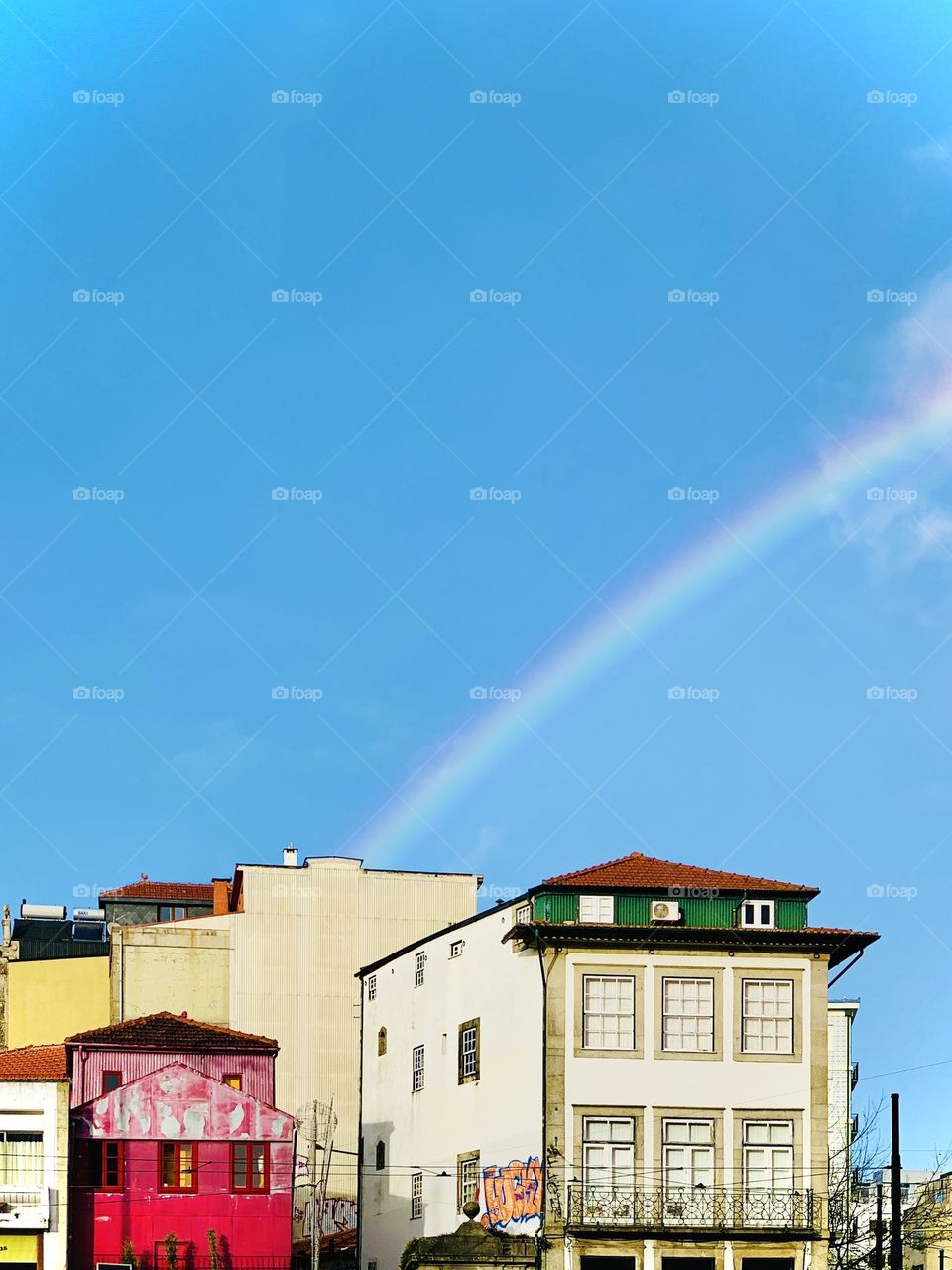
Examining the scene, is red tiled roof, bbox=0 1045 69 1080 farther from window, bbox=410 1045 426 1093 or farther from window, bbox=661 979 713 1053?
window, bbox=661 979 713 1053

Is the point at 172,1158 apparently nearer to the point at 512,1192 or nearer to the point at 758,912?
the point at 512,1192

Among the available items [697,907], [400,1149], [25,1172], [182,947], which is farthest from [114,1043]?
[182,947]

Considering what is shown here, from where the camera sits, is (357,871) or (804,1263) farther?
(357,871)

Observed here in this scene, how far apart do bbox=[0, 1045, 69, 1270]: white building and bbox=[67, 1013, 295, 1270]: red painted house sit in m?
1.03

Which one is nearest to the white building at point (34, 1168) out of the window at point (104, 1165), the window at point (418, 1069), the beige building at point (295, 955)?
the window at point (104, 1165)

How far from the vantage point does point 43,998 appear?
9531 centimetres

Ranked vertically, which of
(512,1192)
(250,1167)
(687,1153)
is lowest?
(512,1192)

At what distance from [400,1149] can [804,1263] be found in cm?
1794

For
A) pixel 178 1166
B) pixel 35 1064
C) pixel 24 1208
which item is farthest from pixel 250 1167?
pixel 35 1064

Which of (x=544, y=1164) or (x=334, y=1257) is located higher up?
(x=544, y=1164)

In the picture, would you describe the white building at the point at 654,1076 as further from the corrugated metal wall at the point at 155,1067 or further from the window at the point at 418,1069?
the corrugated metal wall at the point at 155,1067

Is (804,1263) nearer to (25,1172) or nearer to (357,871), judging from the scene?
(25,1172)

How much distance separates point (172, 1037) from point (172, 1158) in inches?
177

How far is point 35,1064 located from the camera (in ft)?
216
